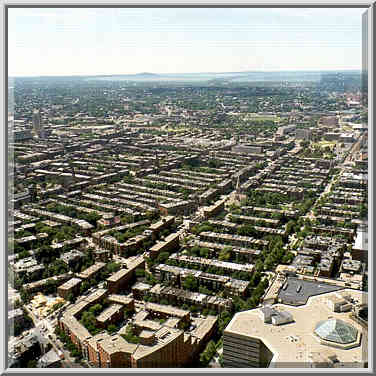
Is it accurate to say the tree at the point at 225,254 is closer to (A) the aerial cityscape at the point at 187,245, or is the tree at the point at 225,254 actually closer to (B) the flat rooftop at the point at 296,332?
(A) the aerial cityscape at the point at 187,245

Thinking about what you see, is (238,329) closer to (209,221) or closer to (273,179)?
(209,221)

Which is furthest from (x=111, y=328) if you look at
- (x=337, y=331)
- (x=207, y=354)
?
(x=337, y=331)

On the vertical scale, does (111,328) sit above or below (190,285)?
below

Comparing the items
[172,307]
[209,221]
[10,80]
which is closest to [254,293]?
[172,307]

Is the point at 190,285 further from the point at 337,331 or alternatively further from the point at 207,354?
the point at 337,331

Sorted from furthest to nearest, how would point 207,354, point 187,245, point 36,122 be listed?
point 36,122 → point 187,245 → point 207,354

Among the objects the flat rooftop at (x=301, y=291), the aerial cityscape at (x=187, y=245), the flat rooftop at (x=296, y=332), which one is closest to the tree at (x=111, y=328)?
the aerial cityscape at (x=187, y=245)
